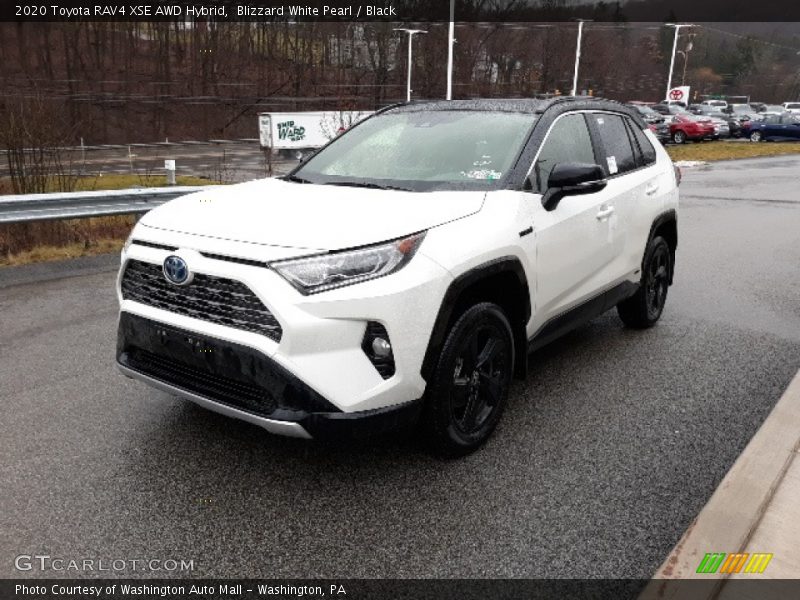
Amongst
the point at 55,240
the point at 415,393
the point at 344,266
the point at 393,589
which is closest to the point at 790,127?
the point at 55,240

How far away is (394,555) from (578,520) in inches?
33.5

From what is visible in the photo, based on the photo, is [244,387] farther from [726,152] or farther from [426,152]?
[726,152]

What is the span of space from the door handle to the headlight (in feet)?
6.04

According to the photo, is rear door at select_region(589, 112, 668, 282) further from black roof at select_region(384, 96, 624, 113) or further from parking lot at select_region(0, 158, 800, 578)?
parking lot at select_region(0, 158, 800, 578)

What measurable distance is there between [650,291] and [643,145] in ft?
3.82

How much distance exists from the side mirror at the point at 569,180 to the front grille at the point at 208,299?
1765 mm

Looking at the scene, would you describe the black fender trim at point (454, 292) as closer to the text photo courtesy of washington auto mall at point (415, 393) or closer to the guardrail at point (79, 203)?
the text photo courtesy of washington auto mall at point (415, 393)

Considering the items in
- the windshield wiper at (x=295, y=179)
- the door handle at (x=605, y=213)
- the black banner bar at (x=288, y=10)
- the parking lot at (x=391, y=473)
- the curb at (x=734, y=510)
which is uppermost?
the black banner bar at (x=288, y=10)

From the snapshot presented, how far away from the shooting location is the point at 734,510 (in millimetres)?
3055

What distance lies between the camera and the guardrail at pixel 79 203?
23.2 feet

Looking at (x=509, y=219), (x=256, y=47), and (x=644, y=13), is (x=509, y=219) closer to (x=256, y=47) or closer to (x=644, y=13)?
(x=256, y=47)

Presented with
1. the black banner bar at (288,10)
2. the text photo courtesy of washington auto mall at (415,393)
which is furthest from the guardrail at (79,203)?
the black banner bar at (288,10)

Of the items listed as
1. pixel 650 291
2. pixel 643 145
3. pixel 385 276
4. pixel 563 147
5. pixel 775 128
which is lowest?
pixel 775 128

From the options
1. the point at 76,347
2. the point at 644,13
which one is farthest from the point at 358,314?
the point at 644,13
